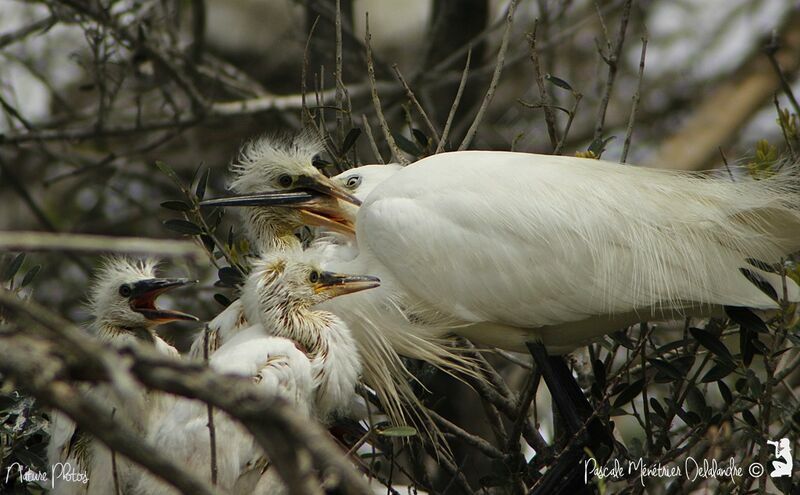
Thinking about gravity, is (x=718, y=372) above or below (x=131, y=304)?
above

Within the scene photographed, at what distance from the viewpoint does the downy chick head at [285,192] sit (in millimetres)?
3139

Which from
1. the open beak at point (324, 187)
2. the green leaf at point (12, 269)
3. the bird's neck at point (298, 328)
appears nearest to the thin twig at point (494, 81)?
the open beak at point (324, 187)

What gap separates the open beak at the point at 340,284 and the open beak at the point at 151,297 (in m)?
0.37

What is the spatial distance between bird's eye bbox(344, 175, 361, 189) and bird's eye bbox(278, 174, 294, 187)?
18cm

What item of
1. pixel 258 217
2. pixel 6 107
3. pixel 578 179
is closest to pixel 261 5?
pixel 6 107

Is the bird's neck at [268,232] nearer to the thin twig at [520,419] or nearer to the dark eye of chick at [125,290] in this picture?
the dark eye of chick at [125,290]

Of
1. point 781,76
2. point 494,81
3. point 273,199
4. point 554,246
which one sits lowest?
point 273,199

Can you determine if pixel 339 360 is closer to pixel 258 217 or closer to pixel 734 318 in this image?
pixel 258 217

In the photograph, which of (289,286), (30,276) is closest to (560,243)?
(289,286)

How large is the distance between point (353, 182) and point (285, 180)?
22 cm

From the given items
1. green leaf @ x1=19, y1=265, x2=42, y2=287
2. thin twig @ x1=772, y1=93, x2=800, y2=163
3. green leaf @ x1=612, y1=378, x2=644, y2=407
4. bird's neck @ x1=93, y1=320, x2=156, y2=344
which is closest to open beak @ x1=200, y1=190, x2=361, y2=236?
bird's neck @ x1=93, y1=320, x2=156, y2=344

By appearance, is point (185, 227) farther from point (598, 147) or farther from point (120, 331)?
point (598, 147)

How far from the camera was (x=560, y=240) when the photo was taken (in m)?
2.76

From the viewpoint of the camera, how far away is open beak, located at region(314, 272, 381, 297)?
8.98 ft
